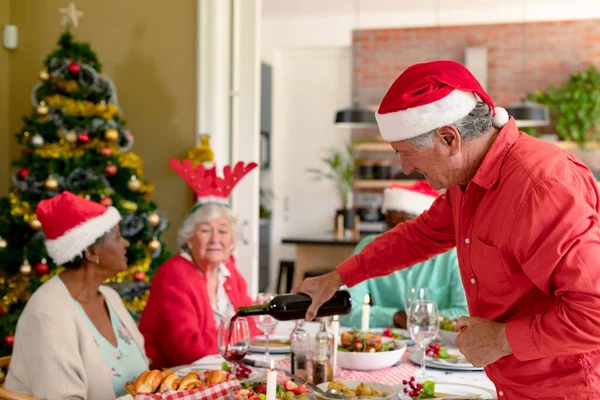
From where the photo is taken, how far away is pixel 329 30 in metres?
8.17

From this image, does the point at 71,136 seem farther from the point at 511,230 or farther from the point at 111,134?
the point at 511,230

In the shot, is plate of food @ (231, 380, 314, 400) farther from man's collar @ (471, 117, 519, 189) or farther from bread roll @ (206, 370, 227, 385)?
man's collar @ (471, 117, 519, 189)

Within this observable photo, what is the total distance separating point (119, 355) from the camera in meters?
2.26

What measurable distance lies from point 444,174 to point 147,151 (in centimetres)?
304

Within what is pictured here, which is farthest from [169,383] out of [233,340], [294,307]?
[294,307]

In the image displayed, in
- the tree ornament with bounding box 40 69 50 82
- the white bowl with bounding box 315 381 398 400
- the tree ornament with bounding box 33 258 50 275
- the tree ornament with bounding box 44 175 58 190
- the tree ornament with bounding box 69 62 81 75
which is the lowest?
the white bowl with bounding box 315 381 398 400

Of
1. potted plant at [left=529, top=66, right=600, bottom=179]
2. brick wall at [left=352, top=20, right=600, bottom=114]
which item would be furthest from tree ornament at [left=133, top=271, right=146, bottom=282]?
potted plant at [left=529, top=66, right=600, bottom=179]

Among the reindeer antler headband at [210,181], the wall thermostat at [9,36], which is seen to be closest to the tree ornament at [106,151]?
the reindeer antler headband at [210,181]

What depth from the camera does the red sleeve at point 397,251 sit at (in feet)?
6.20

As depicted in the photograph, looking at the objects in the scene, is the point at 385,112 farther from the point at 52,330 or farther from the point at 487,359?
the point at 52,330

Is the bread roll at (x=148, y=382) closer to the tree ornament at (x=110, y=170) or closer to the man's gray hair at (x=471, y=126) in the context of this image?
the man's gray hair at (x=471, y=126)

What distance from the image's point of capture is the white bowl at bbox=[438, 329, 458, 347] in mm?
2381

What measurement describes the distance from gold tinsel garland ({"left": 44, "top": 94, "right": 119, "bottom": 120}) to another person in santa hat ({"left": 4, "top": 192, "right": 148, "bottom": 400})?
148 centimetres

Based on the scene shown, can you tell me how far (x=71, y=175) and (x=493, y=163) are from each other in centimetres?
267
